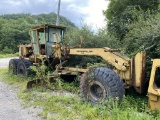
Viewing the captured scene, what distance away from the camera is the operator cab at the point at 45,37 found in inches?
455

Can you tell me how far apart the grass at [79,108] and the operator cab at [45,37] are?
3.38m

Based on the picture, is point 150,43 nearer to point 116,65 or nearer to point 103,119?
point 116,65

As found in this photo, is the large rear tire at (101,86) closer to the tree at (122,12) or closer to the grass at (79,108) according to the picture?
the grass at (79,108)

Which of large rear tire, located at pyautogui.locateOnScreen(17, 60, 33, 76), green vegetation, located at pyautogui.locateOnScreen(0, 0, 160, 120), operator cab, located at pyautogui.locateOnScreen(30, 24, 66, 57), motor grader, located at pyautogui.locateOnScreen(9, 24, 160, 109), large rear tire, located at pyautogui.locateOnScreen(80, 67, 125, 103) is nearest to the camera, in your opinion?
green vegetation, located at pyautogui.locateOnScreen(0, 0, 160, 120)

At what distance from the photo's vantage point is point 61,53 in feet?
34.4

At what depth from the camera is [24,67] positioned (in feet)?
39.3

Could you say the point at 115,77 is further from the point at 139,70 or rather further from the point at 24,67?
the point at 24,67

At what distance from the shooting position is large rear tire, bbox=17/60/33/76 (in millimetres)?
11797

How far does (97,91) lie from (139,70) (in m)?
1.30

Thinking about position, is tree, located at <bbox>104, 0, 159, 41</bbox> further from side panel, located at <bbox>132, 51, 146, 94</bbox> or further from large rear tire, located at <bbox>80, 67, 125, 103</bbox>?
large rear tire, located at <bbox>80, 67, 125, 103</bbox>

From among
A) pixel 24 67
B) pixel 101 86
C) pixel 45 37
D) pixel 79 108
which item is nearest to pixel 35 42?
pixel 45 37

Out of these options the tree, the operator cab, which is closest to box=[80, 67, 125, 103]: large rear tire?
the operator cab

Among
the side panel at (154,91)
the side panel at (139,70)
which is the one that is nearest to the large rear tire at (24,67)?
A: the side panel at (139,70)

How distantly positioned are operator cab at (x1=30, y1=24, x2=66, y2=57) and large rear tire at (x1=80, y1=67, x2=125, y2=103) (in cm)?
469
